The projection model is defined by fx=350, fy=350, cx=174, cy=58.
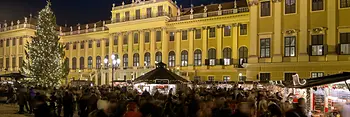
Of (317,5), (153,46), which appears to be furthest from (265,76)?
(153,46)

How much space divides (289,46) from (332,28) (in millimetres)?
4008

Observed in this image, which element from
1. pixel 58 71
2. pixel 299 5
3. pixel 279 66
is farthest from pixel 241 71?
pixel 58 71

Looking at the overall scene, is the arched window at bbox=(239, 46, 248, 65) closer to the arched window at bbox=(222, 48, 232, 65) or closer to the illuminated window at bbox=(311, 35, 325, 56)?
the arched window at bbox=(222, 48, 232, 65)

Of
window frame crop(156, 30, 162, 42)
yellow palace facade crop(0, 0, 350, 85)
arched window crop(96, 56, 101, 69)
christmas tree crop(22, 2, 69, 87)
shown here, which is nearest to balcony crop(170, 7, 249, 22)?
yellow palace facade crop(0, 0, 350, 85)

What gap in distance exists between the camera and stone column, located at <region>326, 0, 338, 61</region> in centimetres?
3075

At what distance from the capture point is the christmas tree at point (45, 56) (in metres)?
31.1

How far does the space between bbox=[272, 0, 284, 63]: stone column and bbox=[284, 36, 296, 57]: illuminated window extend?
18.1 inches

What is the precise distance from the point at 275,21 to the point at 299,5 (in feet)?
8.39

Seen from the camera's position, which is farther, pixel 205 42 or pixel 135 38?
pixel 135 38

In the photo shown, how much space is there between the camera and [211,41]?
45562 millimetres

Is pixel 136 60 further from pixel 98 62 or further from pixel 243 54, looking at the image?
pixel 243 54

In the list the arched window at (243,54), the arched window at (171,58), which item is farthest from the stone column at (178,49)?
the arched window at (243,54)

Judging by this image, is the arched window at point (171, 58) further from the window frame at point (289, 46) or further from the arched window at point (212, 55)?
the window frame at point (289, 46)

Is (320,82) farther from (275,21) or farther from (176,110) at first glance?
(275,21)
